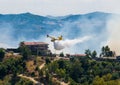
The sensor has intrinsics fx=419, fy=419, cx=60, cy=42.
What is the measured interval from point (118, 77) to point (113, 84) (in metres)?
36.7

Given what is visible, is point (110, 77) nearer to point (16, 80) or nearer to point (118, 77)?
point (118, 77)

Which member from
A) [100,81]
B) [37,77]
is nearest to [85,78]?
[37,77]

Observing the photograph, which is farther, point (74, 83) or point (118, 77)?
point (118, 77)

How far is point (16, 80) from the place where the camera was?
19862 centimetres

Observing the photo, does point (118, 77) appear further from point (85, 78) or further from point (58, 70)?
point (58, 70)

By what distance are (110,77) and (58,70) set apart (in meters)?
25.2

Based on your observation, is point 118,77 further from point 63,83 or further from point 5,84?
point 5,84

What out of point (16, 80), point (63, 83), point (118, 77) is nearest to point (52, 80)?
point (63, 83)

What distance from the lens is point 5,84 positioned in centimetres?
19275

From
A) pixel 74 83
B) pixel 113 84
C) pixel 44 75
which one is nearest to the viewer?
pixel 113 84

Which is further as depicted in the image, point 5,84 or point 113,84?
point 5,84

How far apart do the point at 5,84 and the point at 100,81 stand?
165 ft

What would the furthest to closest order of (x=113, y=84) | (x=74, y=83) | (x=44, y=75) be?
(x=44, y=75)
(x=74, y=83)
(x=113, y=84)

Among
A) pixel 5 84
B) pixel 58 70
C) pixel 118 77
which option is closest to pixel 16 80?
pixel 5 84
